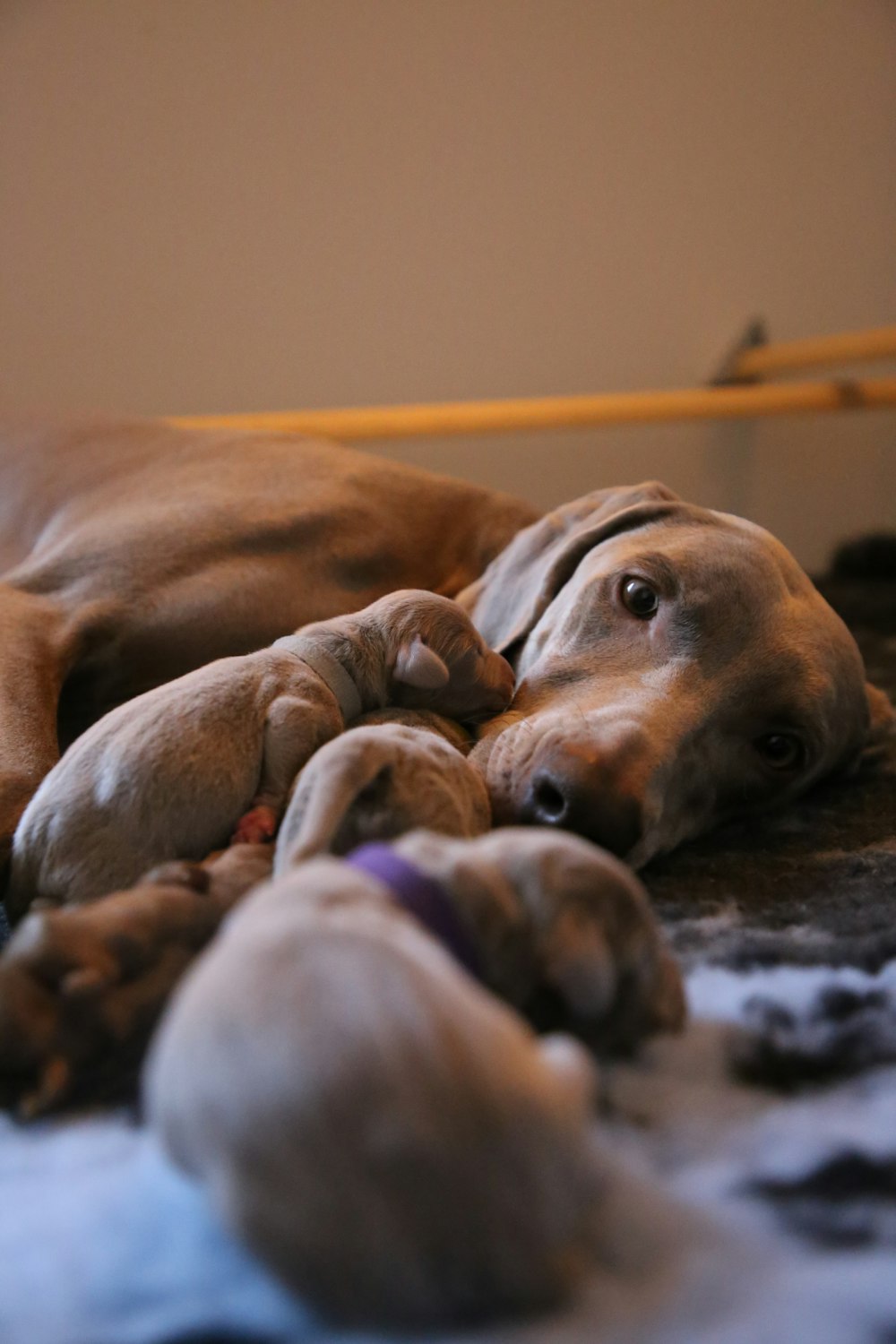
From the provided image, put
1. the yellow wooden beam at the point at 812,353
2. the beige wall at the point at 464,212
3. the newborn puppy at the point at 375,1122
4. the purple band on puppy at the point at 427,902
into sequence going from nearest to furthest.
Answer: the newborn puppy at the point at 375,1122
the purple band on puppy at the point at 427,902
the beige wall at the point at 464,212
the yellow wooden beam at the point at 812,353

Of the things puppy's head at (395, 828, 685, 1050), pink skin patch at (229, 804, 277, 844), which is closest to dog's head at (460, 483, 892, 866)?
pink skin patch at (229, 804, 277, 844)

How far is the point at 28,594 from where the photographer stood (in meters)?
1.79

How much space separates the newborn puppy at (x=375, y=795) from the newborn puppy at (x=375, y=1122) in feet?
0.85

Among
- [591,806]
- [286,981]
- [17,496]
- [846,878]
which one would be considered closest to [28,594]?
[17,496]

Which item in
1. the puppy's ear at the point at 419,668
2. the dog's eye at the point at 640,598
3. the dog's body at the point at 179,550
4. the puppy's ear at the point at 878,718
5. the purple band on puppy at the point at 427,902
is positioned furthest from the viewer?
the puppy's ear at the point at 878,718

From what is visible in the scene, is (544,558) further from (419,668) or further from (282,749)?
(282,749)

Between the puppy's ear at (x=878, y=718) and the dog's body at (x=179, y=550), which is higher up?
the dog's body at (x=179, y=550)

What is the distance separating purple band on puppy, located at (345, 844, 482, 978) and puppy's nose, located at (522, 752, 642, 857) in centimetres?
48

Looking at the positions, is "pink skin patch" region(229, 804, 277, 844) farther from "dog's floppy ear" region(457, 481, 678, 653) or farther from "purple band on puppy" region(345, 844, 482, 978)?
"dog's floppy ear" region(457, 481, 678, 653)

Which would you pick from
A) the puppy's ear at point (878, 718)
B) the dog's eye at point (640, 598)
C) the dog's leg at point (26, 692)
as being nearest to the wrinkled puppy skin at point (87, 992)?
the dog's leg at point (26, 692)

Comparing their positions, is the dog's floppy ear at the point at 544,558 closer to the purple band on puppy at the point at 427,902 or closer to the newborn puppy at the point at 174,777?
the newborn puppy at the point at 174,777

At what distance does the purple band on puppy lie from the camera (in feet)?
2.48

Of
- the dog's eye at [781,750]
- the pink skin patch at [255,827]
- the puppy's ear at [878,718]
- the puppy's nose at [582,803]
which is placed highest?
the pink skin patch at [255,827]

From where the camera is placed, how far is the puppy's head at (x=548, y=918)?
2.55ft
